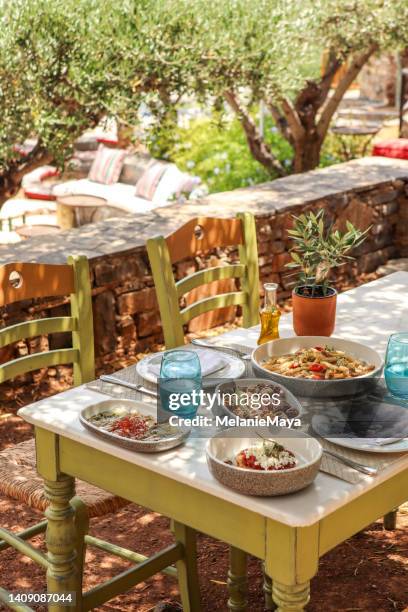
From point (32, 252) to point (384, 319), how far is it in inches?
84.2

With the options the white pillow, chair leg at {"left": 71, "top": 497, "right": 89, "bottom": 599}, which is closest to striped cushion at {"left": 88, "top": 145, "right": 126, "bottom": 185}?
the white pillow

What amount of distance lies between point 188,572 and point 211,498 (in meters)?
0.98

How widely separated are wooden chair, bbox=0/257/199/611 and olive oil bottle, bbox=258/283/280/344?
588 mm

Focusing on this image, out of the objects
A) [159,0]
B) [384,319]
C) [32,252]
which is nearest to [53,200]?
[159,0]

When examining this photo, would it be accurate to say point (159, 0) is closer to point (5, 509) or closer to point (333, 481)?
point (5, 509)

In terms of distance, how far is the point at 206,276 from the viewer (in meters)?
3.53

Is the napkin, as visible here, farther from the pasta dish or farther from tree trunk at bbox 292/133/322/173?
tree trunk at bbox 292/133/322/173

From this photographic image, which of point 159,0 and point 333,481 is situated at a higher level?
point 159,0

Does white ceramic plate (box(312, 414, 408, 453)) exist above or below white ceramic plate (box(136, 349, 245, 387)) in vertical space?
below

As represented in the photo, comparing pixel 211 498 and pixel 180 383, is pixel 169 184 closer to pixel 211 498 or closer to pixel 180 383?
pixel 180 383

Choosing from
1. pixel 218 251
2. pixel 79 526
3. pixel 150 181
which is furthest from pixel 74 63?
pixel 150 181

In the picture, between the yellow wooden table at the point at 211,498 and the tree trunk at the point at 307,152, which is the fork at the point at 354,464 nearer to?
the yellow wooden table at the point at 211,498

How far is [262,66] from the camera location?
639 centimetres

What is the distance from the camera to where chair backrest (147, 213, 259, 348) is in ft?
10.9
